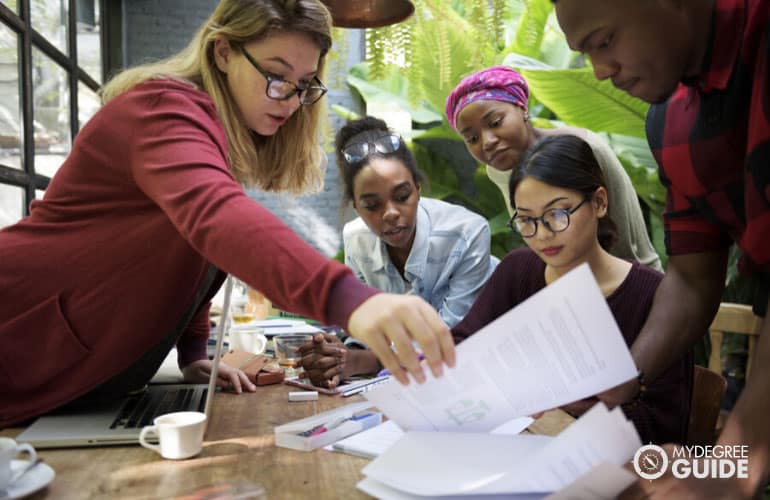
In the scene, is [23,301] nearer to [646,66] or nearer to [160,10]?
[646,66]

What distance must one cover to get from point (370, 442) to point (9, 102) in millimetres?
1977

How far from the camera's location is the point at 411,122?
5793 mm

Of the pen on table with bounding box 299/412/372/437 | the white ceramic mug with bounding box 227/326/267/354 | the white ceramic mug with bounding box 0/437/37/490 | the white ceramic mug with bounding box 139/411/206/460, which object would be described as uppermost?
the white ceramic mug with bounding box 0/437/37/490

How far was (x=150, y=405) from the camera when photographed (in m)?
1.14

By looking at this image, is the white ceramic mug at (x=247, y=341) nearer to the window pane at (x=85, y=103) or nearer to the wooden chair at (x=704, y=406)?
the wooden chair at (x=704, y=406)

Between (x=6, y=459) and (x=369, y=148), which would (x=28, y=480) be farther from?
Answer: (x=369, y=148)

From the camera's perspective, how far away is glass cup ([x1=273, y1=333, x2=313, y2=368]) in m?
1.48

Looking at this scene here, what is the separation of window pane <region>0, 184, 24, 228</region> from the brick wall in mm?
2641

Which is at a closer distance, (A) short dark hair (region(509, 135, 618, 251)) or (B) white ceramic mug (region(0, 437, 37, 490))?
(B) white ceramic mug (region(0, 437, 37, 490))

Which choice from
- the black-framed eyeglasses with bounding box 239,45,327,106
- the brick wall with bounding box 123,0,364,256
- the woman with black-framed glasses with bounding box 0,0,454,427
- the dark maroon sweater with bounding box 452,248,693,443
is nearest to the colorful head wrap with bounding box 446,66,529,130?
the dark maroon sweater with bounding box 452,248,693,443

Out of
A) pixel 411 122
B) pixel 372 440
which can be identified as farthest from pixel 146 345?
pixel 411 122

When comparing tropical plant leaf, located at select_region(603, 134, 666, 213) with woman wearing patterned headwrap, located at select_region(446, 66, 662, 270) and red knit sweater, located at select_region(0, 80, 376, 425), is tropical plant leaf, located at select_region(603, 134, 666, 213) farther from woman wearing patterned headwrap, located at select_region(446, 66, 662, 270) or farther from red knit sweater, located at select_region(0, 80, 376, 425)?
red knit sweater, located at select_region(0, 80, 376, 425)

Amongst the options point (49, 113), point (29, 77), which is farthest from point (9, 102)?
point (49, 113)

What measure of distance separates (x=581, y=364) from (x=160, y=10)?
5.61 meters
